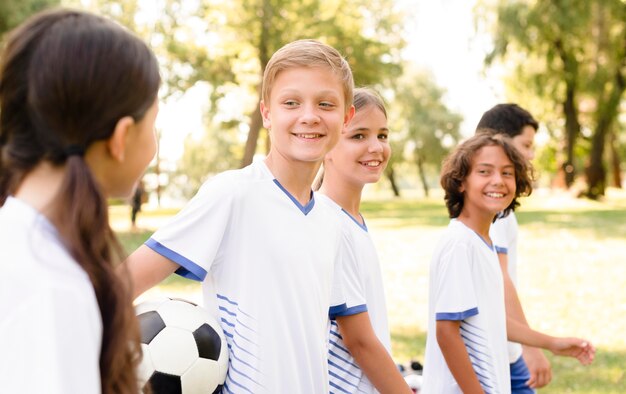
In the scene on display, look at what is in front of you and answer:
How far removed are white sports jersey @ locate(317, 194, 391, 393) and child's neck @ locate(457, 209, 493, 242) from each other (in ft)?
2.29

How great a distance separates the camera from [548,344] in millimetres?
3365

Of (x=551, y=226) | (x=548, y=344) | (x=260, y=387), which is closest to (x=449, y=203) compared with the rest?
(x=548, y=344)

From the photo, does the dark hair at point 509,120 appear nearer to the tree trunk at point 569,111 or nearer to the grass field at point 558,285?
the grass field at point 558,285

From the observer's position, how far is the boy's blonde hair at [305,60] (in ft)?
8.13

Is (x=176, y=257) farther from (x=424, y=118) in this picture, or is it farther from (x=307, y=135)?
(x=424, y=118)

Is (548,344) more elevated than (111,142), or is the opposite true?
(111,142)

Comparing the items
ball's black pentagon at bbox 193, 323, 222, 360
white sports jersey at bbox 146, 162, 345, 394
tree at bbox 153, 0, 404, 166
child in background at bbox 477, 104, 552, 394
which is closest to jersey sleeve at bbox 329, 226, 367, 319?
white sports jersey at bbox 146, 162, 345, 394

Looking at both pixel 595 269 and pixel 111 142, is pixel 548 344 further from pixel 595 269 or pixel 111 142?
pixel 595 269

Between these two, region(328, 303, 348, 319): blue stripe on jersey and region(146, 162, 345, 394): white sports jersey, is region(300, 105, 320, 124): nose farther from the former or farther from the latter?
region(328, 303, 348, 319): blue stripe on jersey

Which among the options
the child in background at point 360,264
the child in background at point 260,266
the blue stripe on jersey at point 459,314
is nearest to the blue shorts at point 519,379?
the blue stripe on jersey at point 459,314

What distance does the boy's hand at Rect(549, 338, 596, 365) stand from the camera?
335 centimetres

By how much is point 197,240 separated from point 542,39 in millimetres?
26428

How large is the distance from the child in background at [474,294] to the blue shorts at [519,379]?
1.23 feet

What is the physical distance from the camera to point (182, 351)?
7.27 ft
